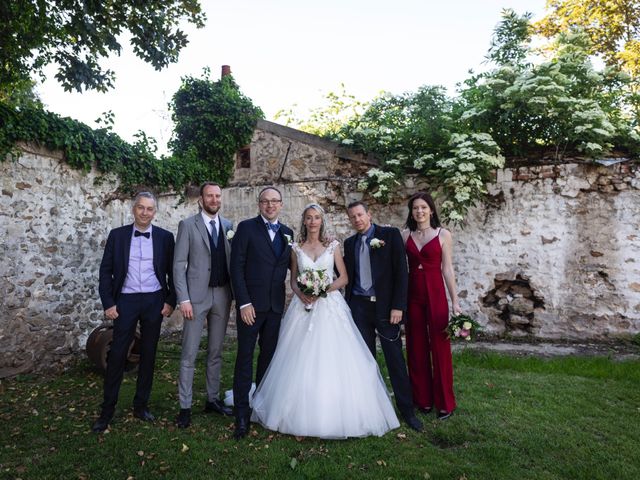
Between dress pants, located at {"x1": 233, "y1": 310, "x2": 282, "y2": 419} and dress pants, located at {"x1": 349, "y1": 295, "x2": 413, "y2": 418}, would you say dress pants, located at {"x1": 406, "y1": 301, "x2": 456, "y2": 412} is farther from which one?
dress pants, located at {"x1": 233, "y1": 310, "x2": 282, "y2": 419}

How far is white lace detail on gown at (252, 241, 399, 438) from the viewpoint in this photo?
3.61 meters

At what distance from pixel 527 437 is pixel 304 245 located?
2.53 meters

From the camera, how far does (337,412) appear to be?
11.9 ft

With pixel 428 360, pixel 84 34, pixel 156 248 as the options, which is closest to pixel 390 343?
pixel 428 360

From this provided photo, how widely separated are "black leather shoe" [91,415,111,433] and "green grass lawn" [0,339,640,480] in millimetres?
75

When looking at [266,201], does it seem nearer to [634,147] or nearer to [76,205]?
[76,205]

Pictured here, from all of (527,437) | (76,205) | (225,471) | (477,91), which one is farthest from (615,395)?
(76,205)

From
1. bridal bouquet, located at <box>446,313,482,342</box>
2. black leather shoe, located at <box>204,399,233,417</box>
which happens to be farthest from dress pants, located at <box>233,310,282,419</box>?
bridal bouquet, located at <box>446,313,482,342</box>

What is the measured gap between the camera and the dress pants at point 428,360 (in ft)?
13.6

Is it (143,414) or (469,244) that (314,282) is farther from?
(469,244)

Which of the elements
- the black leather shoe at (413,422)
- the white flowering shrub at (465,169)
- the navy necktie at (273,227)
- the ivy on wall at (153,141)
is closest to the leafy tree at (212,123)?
the ivy on wall at (153,141)

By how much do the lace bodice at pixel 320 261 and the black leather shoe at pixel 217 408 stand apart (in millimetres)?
1520

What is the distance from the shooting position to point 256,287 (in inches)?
152

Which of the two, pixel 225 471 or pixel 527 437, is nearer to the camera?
pixel 225 471
